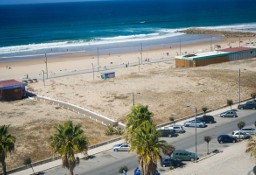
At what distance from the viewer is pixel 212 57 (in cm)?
7844

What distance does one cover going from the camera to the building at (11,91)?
5938 cm

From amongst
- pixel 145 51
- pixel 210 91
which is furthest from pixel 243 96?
pixel 145 51

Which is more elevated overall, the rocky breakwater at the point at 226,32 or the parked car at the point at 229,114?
the rocky breakwater at the point at 226,32

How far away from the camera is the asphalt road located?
3509 cm

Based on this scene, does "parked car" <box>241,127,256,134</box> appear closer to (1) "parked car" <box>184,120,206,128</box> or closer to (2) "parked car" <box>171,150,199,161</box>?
(1) "parked car" <box>184,120,206,128</box>

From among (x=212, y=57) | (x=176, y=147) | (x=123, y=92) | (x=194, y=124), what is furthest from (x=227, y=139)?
(x=212, y=57)

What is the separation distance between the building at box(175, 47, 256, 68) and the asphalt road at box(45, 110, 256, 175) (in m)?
30.1

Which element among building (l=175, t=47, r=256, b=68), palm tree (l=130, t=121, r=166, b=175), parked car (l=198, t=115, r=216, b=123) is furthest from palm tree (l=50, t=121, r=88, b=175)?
building (l=175, t=47, r=256, b=68)

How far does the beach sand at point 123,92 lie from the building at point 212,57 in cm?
237

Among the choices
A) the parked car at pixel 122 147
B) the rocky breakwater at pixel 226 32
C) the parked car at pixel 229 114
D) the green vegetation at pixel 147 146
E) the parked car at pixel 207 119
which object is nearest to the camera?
the green vegetation at pixel 147 146

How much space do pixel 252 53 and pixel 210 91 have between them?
95.9ft

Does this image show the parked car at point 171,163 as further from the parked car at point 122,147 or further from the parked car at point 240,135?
the parked car at point 240,135

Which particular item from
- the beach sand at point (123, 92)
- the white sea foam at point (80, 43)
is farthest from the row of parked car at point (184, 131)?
the white sea foam at point (80, 43)

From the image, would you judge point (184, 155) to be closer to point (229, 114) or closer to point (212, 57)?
point (229, 114)
